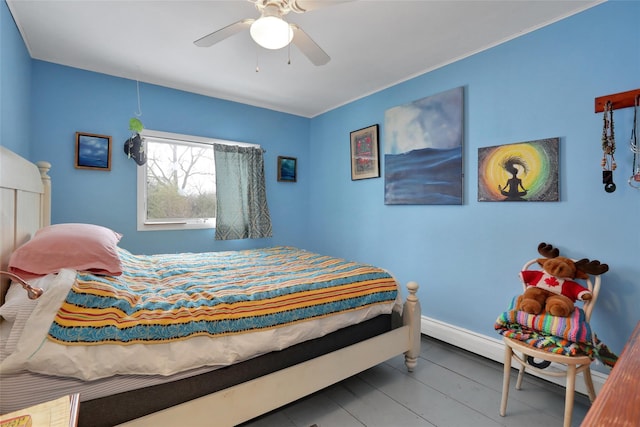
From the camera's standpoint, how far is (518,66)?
2236mm

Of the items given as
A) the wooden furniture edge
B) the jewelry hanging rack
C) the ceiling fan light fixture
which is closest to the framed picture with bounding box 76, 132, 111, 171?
the ceiling fan light fixture

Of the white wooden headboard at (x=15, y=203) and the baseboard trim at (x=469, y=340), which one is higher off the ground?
the white wooden headboard at (x=15, y=203)

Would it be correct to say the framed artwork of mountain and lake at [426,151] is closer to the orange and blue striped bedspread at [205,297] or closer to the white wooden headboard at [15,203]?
the orange and blue striped bedspread at [205,297]

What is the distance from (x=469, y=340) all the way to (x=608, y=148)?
5.49ft

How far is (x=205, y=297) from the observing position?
156cm

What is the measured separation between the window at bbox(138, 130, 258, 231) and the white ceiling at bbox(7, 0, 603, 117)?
0.63 meters

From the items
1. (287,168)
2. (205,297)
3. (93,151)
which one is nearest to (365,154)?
(287,168)

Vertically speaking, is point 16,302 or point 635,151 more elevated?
point 635,151

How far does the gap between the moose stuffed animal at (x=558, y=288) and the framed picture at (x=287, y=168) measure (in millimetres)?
2973

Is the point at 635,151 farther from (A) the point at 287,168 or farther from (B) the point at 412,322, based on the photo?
(A) the point at 287,168

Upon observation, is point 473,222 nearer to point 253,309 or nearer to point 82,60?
point 253,309

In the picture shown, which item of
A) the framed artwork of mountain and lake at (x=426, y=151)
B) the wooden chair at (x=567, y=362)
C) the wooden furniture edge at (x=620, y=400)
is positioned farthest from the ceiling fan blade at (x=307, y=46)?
the wooden chair at (x=567, y=362)

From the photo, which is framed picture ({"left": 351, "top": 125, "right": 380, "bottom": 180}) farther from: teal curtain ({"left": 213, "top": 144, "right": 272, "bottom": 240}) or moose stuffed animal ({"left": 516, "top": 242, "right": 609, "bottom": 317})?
moose stuffed animal ({"left": 516, "top": 242, "right": 609, "bottom": 317})

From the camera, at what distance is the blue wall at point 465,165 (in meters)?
1.83
